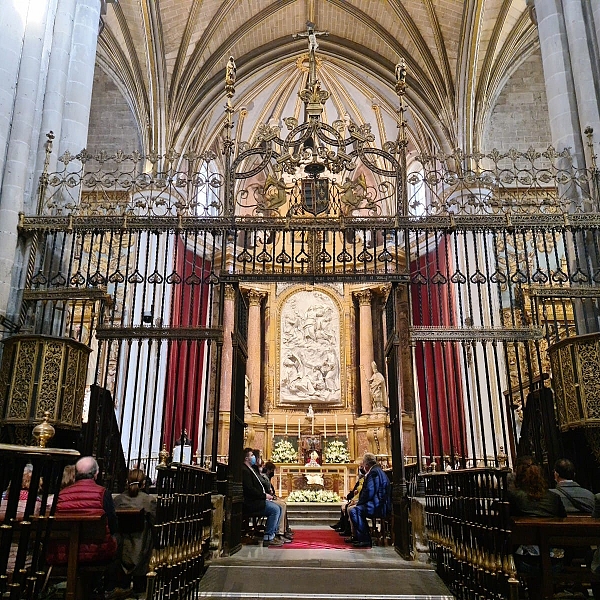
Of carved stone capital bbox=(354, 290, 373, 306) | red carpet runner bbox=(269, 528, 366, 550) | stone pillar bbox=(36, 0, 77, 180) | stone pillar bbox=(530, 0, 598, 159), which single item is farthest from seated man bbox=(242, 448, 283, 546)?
carved stone capital bbox=(354, 290, 373, 306)

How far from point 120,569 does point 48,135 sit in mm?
5167

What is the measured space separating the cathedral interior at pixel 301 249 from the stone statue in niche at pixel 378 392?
7cm

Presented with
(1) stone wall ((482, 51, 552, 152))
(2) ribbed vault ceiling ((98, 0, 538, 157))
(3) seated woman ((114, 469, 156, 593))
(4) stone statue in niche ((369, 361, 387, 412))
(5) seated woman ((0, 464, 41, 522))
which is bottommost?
(3) seated woman ((114, 469, 156, 593))

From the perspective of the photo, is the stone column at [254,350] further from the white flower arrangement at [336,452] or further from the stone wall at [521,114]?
the stone wall at [521,114]

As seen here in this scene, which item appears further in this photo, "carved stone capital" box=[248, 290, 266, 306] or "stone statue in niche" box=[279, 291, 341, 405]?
"carved stone capital" box=[248, 290, 266, 306]

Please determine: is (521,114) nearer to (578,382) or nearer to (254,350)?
(254,350)

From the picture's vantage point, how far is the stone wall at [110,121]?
15.7 metres

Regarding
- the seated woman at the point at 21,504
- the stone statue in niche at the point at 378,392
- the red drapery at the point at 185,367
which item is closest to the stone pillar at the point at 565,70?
the red drapery at the point at 185,367

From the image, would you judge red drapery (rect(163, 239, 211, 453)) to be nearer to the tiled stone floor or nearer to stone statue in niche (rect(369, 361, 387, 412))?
the tiled stone floor

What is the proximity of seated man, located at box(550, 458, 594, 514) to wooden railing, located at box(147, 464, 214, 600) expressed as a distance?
260 centimetres

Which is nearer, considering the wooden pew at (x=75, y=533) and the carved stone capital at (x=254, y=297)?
the wooden pew at (x=75, y=533)

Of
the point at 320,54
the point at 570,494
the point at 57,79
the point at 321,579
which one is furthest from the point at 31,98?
the point at 320,54

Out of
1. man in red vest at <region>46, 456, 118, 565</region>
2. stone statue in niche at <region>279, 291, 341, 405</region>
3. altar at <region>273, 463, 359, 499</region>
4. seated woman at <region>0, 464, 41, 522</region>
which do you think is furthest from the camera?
stone statue in niche at <region>279, 291, 341, 405</region>

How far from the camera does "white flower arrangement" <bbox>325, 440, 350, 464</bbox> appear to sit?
14.7m
